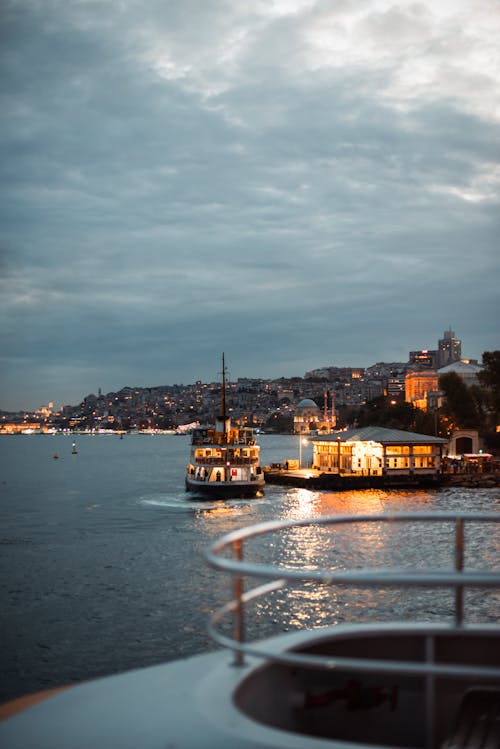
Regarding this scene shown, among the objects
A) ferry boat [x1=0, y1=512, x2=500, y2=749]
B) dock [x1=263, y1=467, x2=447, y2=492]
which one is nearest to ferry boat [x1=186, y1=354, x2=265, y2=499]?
dock [x1=263, y1=467, x2=447, y2=492]

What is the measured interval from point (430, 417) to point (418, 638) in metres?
76.9

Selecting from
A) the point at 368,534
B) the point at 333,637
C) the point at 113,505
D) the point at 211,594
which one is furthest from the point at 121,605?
the point at 113,505

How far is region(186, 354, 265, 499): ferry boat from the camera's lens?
46.5 meters

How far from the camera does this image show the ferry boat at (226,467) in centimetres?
4650

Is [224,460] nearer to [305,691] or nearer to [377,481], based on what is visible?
[377,481]

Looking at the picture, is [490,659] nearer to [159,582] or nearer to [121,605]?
[121,605]

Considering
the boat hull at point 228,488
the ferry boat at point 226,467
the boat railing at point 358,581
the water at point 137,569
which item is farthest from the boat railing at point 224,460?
the boat railing at point 358,581

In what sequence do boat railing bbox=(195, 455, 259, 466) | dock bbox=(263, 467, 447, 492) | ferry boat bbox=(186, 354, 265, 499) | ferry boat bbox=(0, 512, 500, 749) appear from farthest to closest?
1. dock bbox=(263, 467, 447, 492)
2. boat railing bbox=(195, 455, 259, 466)
3. ferry boat bbox=(186, 354, 265, 499)
4. ferry boat bbox=(0, 512, 500, 749)

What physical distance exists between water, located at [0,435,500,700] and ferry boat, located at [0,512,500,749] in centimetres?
646

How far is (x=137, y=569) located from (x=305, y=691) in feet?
71.3

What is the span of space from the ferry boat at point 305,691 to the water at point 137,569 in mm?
6460

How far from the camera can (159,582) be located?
22141 millimetres

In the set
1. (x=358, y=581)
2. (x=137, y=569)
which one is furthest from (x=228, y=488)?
(x=358, y=581)

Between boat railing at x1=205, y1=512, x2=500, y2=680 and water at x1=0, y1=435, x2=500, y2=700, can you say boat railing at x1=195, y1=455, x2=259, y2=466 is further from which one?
boat railing at x1=205, y1=512, x2=500, y2=680
